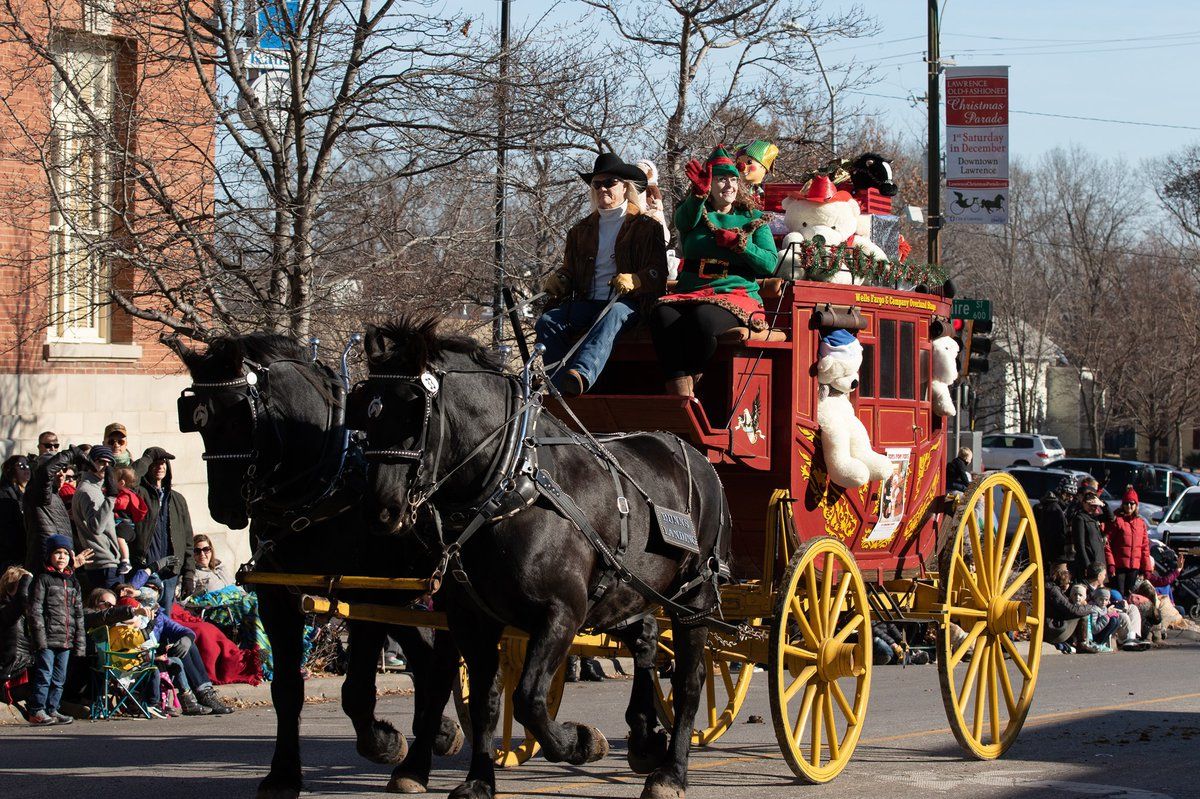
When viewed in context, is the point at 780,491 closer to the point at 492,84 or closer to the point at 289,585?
the point at 289,585

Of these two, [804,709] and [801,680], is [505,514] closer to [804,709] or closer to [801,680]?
[801,680]

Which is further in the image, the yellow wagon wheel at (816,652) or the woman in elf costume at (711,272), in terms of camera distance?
the woman in elf costume at (711,272)

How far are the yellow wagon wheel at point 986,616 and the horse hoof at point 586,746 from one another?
2517mm

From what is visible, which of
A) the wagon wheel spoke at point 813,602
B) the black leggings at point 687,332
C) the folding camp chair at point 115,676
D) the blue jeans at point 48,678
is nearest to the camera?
the wagon wheel spoke at point 813,602

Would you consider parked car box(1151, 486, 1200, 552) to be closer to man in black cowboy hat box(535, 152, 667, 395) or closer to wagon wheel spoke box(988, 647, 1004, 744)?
wagon wheel spoke box(988, 647, 1004, 744)

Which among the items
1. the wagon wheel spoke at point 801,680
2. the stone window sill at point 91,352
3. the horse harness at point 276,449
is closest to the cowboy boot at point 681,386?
the wagon wheel spoke at point 801,680

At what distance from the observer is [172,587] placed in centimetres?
1270

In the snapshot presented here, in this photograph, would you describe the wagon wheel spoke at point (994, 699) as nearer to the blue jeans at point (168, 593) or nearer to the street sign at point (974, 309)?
the blue jeans at point (168, 593)

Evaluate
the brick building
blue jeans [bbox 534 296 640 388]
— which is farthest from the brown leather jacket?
the brick building

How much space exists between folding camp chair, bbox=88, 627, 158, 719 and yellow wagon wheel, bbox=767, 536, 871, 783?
523 centimetres

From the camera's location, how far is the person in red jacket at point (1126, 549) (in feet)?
66.8

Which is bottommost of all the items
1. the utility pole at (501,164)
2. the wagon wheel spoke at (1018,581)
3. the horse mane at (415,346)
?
the wagon wheel spoke at (1018,581)

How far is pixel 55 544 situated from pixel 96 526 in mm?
740

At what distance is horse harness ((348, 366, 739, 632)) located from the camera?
6.56 meters
